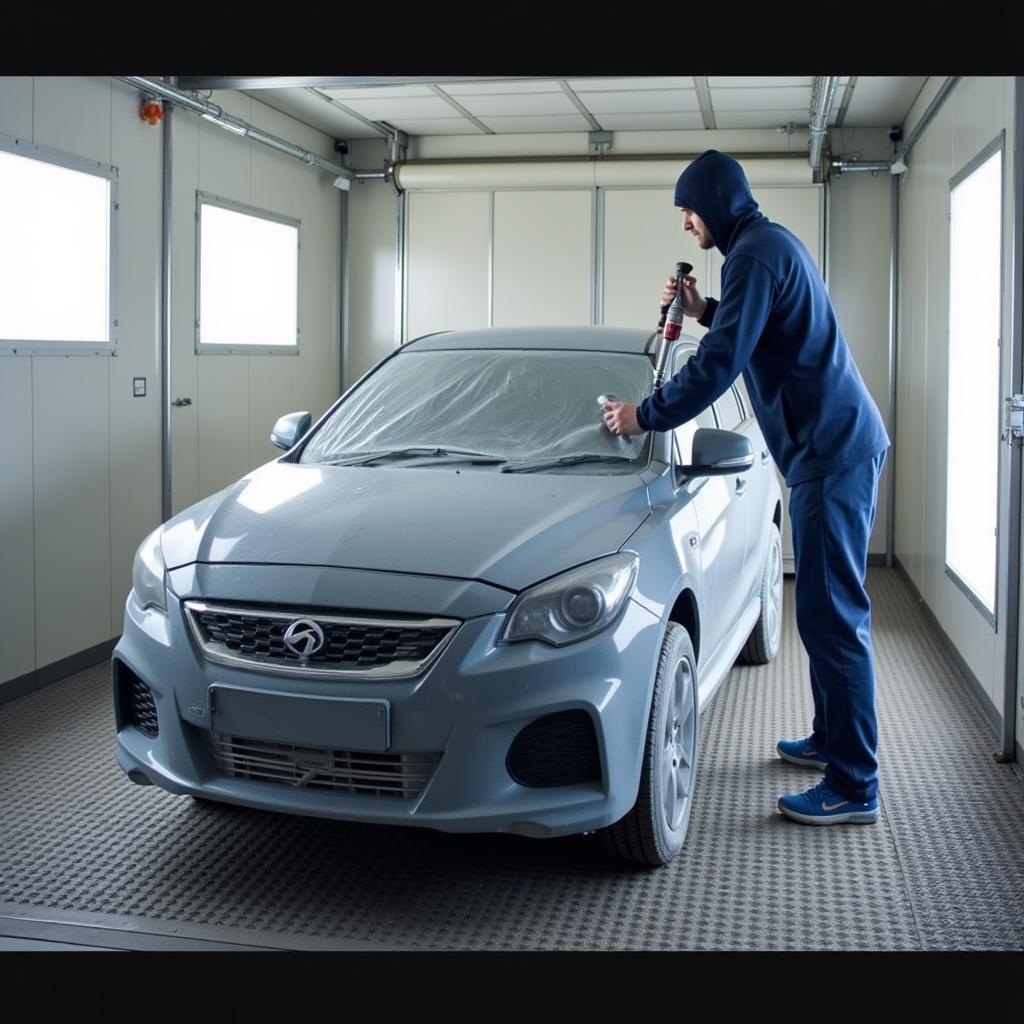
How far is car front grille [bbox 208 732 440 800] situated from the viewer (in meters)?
2.84

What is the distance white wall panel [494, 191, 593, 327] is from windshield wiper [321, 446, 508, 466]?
565 cm

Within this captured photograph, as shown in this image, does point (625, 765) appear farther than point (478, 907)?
No

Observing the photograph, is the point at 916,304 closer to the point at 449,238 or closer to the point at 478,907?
the point at 449,238

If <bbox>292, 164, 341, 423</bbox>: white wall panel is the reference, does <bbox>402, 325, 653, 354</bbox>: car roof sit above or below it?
below

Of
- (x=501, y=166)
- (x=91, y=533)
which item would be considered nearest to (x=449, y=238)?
(x=501, y=166)

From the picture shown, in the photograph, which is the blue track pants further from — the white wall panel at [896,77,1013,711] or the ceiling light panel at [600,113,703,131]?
the ceiling light panel at [600,113,703,131]

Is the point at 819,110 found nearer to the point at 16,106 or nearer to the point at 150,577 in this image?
the point at 16,106

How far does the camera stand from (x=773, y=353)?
11.8ft

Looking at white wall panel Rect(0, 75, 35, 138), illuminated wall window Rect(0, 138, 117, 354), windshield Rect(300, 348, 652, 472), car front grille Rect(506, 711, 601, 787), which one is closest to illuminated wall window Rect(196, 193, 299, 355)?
illuminated wall window Rect(0, 138, 117, 354)

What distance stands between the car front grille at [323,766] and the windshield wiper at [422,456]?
104 cm

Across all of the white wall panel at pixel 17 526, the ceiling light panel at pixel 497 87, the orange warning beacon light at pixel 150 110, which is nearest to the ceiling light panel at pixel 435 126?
the ceiling light panel at pixel 497 87

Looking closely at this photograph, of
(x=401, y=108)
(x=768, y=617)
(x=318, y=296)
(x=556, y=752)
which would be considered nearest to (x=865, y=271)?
(x=401, y=108)

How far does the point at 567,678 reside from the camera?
2.79 meters
